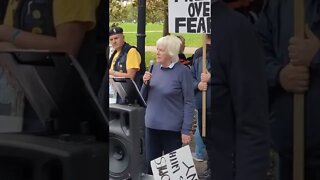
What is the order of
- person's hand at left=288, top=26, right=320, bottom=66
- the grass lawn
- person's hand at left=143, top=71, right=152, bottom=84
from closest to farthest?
1. person's hand at left=288, top=26, right=320, bottom=66
2. the grass lawn
3. person's hand at left=143, top=71, right=152, bottom=84

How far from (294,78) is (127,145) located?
2.13ft

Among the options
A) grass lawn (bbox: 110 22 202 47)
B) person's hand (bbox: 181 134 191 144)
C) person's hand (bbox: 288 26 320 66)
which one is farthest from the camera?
person's hand (bbox: 181 134 191 144)

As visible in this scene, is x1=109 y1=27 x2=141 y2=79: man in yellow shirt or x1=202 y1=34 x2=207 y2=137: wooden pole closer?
x1=202 y1=34 x2=207 y2=137: wooden pole

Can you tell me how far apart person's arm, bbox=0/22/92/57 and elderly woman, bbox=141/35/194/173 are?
308 millimetres

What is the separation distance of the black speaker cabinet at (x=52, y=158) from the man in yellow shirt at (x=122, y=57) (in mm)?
225

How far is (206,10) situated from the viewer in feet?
4.42

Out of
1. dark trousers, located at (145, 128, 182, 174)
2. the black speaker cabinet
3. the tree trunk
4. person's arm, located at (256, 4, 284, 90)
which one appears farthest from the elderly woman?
person's arm, located at (256, 4, 284, 90)

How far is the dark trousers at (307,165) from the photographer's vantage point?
1144 mm

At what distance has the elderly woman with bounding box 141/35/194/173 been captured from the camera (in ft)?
5.19

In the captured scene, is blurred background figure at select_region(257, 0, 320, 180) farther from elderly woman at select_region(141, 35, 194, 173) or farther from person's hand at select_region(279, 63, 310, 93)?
elderly woman at select_region(141, 35, 194, 173)

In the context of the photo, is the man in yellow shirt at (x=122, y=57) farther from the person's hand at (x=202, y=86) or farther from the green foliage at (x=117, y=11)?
the person's hand at (x=202, y=86)

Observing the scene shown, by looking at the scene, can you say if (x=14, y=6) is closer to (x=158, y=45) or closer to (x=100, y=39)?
(x=100, y=39)

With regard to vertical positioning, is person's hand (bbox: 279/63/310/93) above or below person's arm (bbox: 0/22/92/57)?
below

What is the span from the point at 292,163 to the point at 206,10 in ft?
1.40
